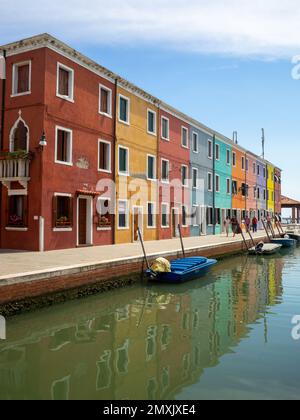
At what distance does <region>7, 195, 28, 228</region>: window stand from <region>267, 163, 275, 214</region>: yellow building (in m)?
38.1

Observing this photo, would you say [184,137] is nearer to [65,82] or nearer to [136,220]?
[136,220]

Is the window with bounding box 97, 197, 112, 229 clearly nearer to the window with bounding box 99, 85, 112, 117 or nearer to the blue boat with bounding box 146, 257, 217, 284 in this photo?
the window with bounding box 99, 85, 112, 117

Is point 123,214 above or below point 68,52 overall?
below

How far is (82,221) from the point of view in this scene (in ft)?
57.4

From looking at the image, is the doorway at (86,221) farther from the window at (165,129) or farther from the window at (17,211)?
the window at (165,129)

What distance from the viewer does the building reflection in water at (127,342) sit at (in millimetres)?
5668

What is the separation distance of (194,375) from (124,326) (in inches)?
120

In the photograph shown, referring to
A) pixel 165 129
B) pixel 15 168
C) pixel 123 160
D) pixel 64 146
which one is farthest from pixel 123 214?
pixel 165 129

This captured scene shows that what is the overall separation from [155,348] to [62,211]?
32.5ft

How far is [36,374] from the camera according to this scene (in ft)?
19.7

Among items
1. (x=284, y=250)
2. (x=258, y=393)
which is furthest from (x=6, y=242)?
(x=284, y=250)

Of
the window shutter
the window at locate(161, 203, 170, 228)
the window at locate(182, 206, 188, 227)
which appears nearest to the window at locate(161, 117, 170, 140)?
the window at locate(161, 203, 170, 228)

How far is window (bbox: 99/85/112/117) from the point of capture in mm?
18578

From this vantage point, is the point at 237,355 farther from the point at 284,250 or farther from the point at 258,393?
the point at 284,250
